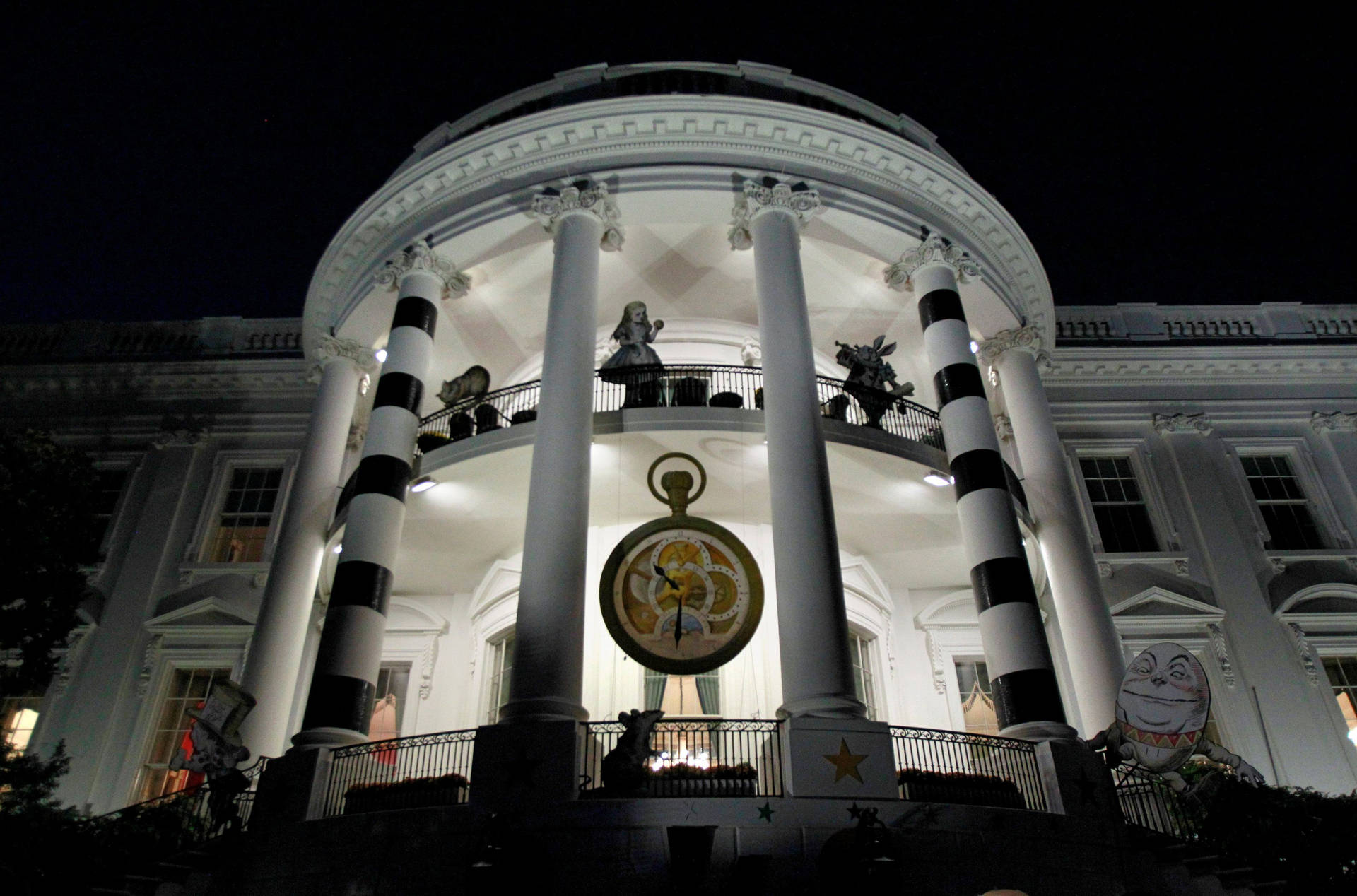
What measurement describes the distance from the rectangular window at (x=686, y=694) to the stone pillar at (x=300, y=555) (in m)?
5.26

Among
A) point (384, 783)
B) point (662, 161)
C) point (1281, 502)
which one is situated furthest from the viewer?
point (1281, 502)

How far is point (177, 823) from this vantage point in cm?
1030

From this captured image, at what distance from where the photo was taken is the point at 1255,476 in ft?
62.0

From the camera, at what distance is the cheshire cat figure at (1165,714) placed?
29.3 ft

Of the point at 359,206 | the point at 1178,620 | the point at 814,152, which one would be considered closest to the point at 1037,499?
the point at 1178,620

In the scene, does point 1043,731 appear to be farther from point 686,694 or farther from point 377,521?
point 377,521

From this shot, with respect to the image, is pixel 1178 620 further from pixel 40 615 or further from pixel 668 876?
pixel 40 615

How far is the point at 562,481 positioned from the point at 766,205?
573 cm

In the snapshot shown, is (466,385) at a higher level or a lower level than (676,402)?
higher

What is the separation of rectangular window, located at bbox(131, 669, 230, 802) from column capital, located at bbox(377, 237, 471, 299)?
23.6ft

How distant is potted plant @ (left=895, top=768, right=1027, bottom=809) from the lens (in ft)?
31.5

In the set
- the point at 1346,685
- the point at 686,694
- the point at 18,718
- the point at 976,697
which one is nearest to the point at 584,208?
the point at 686,694

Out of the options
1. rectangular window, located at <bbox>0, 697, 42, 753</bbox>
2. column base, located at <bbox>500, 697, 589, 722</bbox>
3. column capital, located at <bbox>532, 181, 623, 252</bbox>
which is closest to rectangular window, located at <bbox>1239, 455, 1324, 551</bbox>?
column capital, located at <bbox>532, 181, 623, 252</bbox>

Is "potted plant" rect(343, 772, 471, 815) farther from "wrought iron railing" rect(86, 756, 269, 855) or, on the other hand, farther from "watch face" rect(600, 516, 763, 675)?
"watch face" rect(600, 516, 763, 675)
